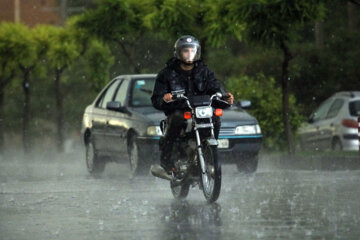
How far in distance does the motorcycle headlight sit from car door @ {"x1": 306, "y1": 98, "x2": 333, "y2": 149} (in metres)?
13.9

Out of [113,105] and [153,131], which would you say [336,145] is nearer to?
[113,105]

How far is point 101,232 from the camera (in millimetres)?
10312

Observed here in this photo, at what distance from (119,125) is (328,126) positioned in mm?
8095

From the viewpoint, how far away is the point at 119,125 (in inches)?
773

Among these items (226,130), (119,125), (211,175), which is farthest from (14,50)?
(211,175)

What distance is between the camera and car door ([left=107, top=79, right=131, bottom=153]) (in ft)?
63.5

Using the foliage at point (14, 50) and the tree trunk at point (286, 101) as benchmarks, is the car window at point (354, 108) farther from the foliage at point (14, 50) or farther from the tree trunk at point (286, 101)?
the foliage at point (14, 50)

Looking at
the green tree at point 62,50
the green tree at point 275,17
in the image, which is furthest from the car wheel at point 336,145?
the green tree at point 62,50

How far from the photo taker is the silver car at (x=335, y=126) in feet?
83.3

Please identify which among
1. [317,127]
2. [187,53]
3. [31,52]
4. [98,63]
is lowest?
[98,63]

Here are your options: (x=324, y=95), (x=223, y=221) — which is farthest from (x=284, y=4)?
(x=324, y=95)

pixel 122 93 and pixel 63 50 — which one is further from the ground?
pixel 122 93

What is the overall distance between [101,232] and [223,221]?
1329 millimetres

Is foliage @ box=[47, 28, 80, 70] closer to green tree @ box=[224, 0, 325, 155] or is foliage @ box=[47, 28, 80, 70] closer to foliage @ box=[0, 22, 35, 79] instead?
foliage @ box=[0, 22, 35, 79]
